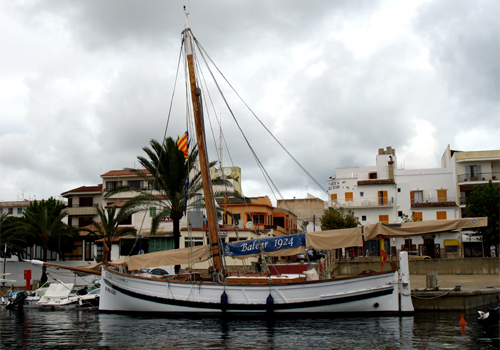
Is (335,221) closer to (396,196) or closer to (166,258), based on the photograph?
(396,196)

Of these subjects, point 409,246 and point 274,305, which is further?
point 409,246

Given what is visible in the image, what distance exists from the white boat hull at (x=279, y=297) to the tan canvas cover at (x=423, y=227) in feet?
7.17

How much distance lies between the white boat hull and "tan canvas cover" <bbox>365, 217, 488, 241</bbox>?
219cm

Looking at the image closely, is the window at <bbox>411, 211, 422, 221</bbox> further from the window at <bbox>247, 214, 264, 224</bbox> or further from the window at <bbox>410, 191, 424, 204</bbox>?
the window at <bbox>247, 214, 264, 224</bbox>

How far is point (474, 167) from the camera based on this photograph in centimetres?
6581

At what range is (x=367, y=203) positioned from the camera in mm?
67688

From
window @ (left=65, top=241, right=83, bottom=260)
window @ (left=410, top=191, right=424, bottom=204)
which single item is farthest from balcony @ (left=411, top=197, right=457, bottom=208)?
window @ (left=65, top=241, right=83, bottom=260)

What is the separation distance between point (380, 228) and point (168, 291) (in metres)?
10.6

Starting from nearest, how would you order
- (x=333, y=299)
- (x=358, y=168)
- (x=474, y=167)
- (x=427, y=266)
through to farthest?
(x=333, y=299) → (x=427, y=266) → (x=474, y=167) → (x=358, y=168)

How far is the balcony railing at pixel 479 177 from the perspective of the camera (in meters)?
64.3

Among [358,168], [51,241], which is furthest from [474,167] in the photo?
[51,241]

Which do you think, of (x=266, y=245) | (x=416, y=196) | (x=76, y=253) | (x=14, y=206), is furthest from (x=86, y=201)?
(x=266, y=245)

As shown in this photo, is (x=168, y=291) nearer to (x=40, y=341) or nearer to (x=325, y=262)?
(x=40, y=341)

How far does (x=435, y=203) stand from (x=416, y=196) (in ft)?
14.9
